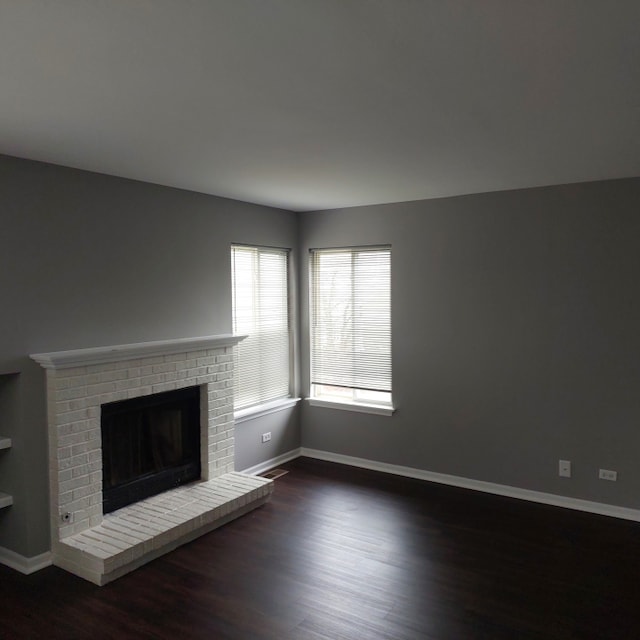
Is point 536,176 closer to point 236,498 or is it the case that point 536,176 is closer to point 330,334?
point 330,334

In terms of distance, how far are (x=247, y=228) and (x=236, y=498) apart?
7.76 ft

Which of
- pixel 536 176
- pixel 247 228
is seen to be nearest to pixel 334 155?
pixel 536 176

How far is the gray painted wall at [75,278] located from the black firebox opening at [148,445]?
0.46 meters

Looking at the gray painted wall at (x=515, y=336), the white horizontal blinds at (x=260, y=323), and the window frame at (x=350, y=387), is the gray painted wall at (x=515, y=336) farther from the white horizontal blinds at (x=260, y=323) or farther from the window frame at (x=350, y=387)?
the white horizontal blinds at (x=260, y=323)

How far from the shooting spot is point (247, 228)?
5.07m

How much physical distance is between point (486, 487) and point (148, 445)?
2.86 metres

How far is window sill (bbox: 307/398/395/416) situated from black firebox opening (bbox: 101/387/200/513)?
1.52 m

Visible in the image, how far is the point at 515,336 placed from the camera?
15.0ft

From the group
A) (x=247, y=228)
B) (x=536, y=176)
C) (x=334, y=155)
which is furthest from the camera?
(x=247, y=228)

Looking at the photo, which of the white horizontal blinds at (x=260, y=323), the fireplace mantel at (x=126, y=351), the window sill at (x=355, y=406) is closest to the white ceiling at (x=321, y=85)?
the fireplace mantel at (x=126, y=351)

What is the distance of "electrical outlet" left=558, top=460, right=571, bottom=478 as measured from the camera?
441cm

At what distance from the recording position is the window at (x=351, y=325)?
5.32m

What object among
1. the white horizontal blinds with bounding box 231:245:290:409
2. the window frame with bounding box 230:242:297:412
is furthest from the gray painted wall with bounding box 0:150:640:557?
the white horizontal blinds with bounding box 231:245:290:409

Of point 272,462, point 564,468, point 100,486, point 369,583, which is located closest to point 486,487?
point 564,468
